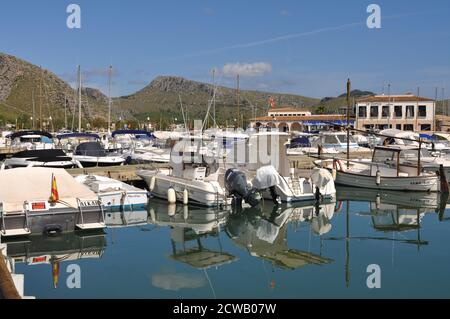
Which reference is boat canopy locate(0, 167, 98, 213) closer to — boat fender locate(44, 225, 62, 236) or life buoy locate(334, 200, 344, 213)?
boat fender locate(44, 225, 62, 236)

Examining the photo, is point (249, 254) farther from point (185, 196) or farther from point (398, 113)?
point (398, 113)

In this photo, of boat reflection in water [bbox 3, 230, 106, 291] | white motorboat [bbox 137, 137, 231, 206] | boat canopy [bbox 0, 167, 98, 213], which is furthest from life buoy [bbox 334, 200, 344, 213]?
boat canopy [bbox 0, 167, 98, 213]

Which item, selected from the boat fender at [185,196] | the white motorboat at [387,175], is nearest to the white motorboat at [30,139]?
the boat fender at [185,196]

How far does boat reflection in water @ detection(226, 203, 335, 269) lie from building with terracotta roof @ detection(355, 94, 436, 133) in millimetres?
58197

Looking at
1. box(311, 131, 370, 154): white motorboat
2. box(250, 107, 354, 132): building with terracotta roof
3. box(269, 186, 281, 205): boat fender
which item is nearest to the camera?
box(269, 186, 281, 205): boat fender

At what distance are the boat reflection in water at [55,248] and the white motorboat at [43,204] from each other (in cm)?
35

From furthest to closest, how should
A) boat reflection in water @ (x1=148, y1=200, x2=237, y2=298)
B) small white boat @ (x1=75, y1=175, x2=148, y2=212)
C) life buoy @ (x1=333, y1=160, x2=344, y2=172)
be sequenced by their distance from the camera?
life buoy @ (x1=333, y1=160, x2=344, y2=172) → small white boat @ (x1=75, y1=175, x2=148, y2=212) → boat reflection in water @ (x1=148, y1=200, x2=237, y2=298)

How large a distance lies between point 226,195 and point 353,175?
1059 cm

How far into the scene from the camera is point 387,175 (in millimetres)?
30953

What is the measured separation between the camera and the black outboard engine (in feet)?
77.8

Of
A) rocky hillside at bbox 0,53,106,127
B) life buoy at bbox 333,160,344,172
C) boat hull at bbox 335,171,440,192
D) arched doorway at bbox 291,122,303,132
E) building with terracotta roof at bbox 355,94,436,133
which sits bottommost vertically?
boat hull at bbox 335,171,440,192

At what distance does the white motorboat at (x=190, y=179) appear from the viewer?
939 inches

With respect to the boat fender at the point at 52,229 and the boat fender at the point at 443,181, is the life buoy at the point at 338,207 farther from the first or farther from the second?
the boat fender at the point at 52,229
